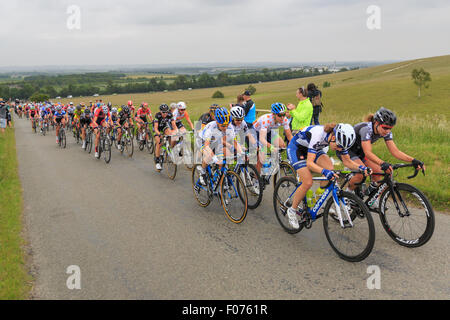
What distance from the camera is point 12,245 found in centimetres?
529

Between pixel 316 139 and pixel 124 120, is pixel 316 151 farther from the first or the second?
pixel 124 120

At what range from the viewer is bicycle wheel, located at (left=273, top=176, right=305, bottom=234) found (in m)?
5.54

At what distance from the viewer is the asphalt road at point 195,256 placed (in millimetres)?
3984

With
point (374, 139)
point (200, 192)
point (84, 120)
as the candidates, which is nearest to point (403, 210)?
point (374, 139)

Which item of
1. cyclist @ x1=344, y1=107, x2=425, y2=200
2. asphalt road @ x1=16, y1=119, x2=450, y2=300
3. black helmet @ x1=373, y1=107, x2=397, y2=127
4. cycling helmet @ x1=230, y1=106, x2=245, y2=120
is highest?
cycling helmet @ x1=230, y1=106, x2=245, y2=120

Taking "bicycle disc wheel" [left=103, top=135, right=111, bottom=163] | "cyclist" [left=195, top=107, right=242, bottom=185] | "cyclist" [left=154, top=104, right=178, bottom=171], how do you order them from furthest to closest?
"bicycle disc wheel" [left=103, top=135, right=111, bottom=163]
"cyclist" [left=154, top=104, right=178, bottom=171]
"cyclist" [left=195, top=107, right=242, bottom=185]

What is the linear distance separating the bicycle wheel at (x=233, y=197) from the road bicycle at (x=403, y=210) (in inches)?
70.3

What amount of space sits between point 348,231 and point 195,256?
7.50ft

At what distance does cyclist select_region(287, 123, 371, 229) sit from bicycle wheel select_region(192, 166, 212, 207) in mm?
2108

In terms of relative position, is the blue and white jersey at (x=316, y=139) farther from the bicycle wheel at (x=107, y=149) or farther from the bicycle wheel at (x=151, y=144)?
the bicycle wheel at (x=151, y=144)

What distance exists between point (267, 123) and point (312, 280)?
142 inches

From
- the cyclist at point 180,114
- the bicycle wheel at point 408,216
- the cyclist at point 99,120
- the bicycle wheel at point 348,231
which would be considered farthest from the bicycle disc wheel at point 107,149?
the bicycle wheel at point 408,216

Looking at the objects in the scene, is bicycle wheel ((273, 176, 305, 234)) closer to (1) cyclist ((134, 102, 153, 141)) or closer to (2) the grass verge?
(2) the grass verge

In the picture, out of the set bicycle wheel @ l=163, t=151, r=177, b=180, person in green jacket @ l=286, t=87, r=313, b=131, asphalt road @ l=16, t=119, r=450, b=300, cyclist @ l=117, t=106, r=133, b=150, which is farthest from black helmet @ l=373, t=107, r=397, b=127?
cyclist @ l=117, t=106, r=133, b=150
